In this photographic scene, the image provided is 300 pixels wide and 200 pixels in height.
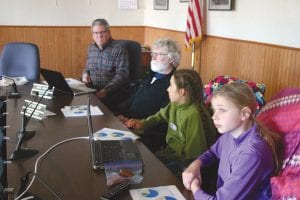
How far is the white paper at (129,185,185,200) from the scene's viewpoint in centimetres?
130

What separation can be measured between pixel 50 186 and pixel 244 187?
704 mm

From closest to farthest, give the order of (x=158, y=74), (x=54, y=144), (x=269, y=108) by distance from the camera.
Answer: (x=269, y=108) → (x=54, y=144) → (x=158, y=74)

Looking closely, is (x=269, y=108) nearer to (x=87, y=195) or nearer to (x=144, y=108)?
(x=87, y=195)

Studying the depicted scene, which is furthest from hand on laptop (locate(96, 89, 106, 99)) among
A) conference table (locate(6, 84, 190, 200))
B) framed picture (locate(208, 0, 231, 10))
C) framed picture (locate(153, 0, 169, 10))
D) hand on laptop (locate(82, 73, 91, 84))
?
framed picture (locate(153, 0, 169, 10))

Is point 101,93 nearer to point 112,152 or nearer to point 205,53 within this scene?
point 205,53

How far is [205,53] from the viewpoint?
3908mm

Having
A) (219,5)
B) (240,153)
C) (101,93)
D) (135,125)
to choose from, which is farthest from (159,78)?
(240,153)

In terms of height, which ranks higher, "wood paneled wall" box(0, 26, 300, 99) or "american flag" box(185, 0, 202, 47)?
"american flag" box(185, 0, 202, 47)

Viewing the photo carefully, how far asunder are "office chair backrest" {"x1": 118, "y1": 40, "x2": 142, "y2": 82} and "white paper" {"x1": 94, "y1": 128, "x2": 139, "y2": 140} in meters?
1.70

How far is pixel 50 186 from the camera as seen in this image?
136 centimetres

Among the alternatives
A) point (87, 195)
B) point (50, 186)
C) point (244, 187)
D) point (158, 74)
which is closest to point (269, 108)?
point (244, 187)

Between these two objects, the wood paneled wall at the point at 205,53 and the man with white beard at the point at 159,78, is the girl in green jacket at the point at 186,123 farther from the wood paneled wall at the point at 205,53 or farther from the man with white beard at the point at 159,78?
the wood paneled wall at the point at 205,53

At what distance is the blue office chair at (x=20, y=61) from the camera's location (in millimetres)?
3643

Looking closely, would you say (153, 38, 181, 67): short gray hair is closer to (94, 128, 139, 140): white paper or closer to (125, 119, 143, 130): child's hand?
(125, 119, 143, 130): child's hand
